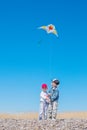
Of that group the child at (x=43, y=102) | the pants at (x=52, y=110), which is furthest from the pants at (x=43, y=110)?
the pants at (x=52, y=110)

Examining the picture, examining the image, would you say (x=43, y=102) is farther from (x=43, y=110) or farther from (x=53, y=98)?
(x=53, y=98)

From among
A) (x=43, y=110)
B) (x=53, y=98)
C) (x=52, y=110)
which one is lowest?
(x=52, y=110)

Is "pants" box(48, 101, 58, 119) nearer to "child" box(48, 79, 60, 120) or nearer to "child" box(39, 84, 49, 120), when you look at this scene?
"child" box(48, 79, 60, 120)

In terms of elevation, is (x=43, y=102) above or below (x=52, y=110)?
above

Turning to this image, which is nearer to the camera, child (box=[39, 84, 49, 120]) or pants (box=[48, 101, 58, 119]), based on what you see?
pants (box=[48, 101, 58, 119])

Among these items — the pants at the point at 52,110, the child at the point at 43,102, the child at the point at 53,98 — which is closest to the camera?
the pants at the point at 52,110

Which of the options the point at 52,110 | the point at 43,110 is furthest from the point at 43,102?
the point at 52,110

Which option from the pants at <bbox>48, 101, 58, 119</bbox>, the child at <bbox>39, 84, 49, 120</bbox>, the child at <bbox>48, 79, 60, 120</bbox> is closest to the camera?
the pants at <bbox>48, 101, 58, 119</bbox>

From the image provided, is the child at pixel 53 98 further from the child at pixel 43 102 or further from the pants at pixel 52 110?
the child at pixel 43 102

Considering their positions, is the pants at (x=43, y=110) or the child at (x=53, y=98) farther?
the pants at (x=43, y=110)

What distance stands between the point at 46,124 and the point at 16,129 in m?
1.41

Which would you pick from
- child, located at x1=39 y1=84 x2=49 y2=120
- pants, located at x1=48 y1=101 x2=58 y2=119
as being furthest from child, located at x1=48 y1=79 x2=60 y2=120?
child, located at x1=39 y1=84 x2=49 y2=120

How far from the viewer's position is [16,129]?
805 inches

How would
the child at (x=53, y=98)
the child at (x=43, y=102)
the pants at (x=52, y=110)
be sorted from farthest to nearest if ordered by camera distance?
the child at (x=43, y=102) → the child at (x=53, y=98) → the pants at (x=52, y=110)
